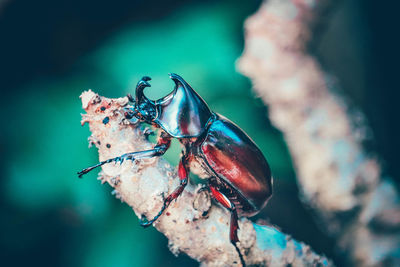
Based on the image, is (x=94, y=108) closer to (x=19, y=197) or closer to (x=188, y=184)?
(x=188, y=184)

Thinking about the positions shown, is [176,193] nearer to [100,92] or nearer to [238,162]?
[238,162]

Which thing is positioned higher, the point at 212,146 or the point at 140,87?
the point at 140,87

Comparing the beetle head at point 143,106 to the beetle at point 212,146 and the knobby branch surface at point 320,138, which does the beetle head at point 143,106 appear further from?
the knobby branch surface at point 320,138

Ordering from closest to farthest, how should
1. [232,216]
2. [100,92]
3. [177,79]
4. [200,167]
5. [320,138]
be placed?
[232,216] < [177,79] < [200,167] < [100,92] < [320,138]

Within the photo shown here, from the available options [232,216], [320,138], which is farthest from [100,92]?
[320,138]

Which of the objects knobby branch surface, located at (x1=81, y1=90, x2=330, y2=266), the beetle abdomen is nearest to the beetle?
the beetle abdomen

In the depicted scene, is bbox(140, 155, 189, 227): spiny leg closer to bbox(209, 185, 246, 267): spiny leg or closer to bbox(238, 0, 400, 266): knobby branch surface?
bbox(209, 185, 246, 267): spiny leg

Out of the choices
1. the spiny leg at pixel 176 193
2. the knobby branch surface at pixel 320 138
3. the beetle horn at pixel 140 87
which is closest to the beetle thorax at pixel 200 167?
the spiny leg at pixel 176 193
